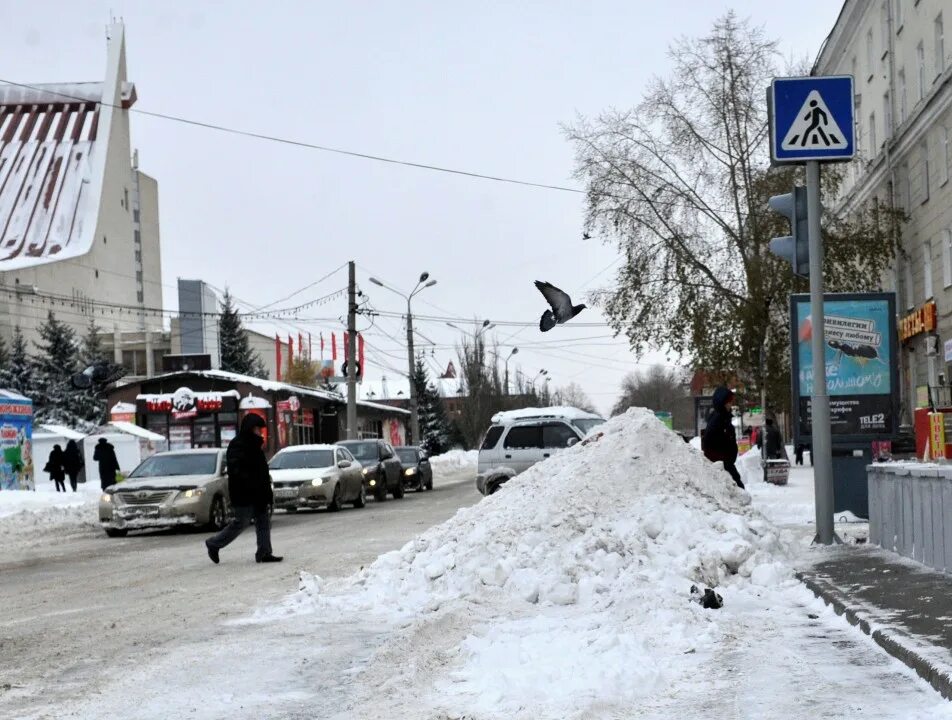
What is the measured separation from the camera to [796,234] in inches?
535

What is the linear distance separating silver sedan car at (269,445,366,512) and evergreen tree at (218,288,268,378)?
208 ft

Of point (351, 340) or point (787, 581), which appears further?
point (351, 340)

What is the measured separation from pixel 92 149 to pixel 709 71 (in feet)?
236

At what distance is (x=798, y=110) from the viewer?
43.8 ft

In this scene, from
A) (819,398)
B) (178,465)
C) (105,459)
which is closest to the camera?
(819,398)

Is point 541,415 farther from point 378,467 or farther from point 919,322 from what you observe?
point 919,322

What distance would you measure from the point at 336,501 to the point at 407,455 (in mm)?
13306

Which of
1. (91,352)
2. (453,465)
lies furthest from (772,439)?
(91,352)

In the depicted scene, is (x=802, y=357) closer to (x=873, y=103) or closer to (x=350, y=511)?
(x=350, y=511)

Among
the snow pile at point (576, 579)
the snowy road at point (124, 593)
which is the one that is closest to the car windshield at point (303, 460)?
the snowy road at point (124, 593)

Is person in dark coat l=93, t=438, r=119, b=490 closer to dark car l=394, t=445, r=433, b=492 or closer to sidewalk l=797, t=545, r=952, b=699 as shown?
dark car l=394, t=445, r=433, b=492

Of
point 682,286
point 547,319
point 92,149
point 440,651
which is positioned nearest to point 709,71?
point 682,286

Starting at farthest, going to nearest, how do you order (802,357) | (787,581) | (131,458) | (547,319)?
(131,458) → (547,319) → (802,357) → (787,581)

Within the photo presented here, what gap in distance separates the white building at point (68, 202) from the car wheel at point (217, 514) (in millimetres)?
67851
